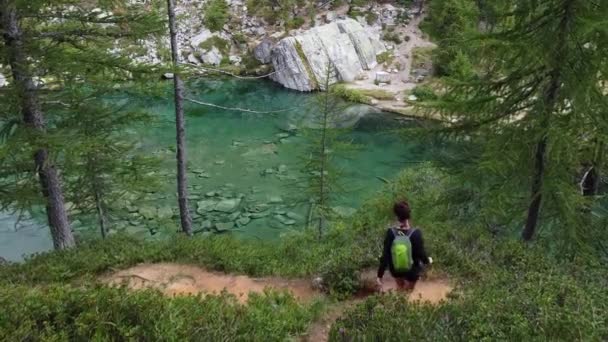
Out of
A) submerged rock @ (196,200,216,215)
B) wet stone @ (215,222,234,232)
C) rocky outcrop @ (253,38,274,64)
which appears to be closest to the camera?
wet stone @ (215,222,234,232)

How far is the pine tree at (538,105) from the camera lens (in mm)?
8281

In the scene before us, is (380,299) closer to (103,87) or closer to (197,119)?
(103,87)

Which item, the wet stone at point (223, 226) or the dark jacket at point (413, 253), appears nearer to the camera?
the dark jacket at point (413, 253)

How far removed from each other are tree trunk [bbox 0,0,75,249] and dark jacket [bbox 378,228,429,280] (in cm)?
661

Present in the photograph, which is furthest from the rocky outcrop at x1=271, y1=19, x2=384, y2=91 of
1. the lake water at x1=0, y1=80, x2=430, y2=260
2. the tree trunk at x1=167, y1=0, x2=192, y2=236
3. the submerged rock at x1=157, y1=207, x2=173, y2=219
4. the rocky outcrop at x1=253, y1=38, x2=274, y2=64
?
the tree trunk at x1=167, y1=0, x2=192, y2=236

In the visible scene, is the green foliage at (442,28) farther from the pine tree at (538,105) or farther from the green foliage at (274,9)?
the pine tree at (538,105)

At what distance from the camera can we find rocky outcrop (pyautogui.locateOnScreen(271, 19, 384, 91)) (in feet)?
128

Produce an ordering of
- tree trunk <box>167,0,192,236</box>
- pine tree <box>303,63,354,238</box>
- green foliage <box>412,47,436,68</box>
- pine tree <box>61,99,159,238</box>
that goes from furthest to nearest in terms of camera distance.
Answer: green foliage <box>412,47,436,68</box> < pine tree <box>303,63,354,238</box> < tree trunk <box>167,0,192,236</box> < pine tree <box>61,99,159,238</box>

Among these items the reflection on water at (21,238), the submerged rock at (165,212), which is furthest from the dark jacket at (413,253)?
the reflection on water at (21,238)

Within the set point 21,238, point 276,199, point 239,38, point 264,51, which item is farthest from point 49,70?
point 239,38

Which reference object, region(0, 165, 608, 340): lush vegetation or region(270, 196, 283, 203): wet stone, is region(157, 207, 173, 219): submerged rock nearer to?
region(270, 196, 283, 203): wet stone

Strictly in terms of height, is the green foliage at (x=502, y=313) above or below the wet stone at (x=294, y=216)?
above

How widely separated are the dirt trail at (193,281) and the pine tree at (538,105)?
461cm

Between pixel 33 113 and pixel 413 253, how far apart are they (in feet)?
27.3
